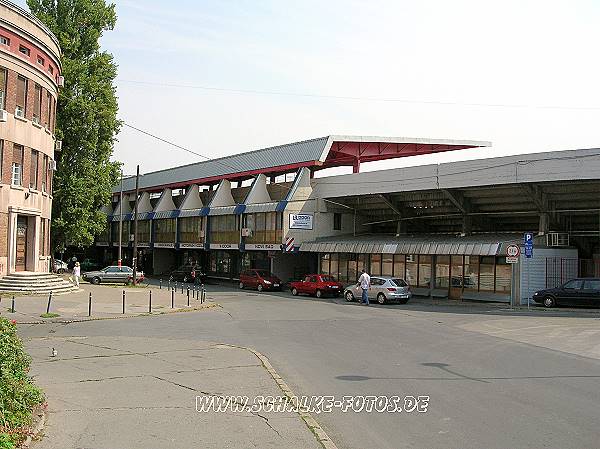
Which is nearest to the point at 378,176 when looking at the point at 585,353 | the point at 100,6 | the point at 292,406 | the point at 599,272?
the point at 599,272

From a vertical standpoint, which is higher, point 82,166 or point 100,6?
point 100,6

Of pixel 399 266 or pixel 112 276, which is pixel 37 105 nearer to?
pixel 112 276

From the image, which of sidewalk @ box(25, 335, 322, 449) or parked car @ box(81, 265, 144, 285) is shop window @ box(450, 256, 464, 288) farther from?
sidewalk @ box(25, 335, 322, 449)

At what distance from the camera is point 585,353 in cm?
1548

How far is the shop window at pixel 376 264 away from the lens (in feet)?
139

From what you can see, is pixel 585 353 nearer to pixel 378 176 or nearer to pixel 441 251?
pixel 441 251

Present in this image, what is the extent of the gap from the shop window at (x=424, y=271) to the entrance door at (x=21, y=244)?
23.6 metres

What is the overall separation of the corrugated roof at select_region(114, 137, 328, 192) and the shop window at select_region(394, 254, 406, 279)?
9.76m

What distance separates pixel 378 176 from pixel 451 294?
29.8ft

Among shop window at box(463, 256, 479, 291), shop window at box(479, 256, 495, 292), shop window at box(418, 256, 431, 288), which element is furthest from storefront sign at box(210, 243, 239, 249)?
shop window at box(479, 256, 495, 292)

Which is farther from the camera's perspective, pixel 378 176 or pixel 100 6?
pixel 100 6

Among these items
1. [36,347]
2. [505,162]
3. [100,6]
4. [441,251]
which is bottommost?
[36,347]

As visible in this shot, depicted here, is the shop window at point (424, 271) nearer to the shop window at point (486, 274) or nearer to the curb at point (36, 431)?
the shop window at point (486, 274)

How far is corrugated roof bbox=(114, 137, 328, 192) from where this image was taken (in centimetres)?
4691
